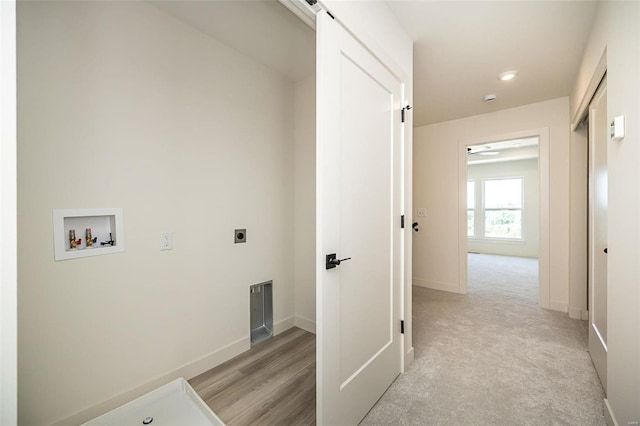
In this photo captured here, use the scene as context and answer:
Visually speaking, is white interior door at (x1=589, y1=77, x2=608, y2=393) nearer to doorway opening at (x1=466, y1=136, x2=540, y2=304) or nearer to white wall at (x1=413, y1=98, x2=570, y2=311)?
white wall at (x1=413, y1=98, x2=570, y2=311)

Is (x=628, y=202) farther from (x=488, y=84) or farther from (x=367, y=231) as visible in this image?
(x=488, y=84)

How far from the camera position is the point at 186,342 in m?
1.96

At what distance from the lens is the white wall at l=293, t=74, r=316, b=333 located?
8.94 ft

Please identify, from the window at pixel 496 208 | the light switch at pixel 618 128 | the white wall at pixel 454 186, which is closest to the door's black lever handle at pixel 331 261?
the light switch at pixel 618 128

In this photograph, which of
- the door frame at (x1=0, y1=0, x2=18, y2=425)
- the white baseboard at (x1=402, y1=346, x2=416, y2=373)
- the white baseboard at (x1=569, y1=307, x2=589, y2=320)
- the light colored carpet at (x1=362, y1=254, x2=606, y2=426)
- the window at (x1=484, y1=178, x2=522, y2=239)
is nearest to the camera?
the door frame at (x1=0, y1=0, x2=18, y2=425)

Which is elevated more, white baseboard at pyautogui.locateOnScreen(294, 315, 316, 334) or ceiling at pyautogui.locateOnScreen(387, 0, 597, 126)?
ceiling at pyautogui.locateOnScreen(387, 0, 597, 126)

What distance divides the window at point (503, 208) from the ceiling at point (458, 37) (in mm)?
5037

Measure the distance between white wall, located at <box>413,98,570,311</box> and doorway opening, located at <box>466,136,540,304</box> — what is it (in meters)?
2.03

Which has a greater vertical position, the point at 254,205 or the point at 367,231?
the point at 254,205

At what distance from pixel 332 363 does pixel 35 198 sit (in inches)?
67.4

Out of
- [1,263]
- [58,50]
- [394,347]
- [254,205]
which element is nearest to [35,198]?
[58,50]

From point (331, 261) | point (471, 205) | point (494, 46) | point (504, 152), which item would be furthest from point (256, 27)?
point (471, 205)

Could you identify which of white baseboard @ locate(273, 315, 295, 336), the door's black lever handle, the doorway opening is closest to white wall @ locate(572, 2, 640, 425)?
the door's black lever handle

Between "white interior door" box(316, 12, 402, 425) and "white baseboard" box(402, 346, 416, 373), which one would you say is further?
"white baseboard" box(402, 346, 416, 373)
